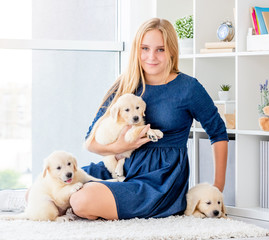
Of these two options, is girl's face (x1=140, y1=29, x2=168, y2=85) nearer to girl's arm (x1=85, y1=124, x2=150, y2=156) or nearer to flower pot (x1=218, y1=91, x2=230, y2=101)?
girl's arm (x1=85, y1=124, x2=150, y2=156)

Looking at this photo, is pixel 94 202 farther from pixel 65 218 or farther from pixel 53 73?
pixel 53 73

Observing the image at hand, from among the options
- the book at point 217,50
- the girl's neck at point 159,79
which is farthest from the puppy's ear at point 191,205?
the book at point 217,50

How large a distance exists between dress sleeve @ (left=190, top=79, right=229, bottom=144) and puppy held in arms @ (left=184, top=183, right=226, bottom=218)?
27 cm

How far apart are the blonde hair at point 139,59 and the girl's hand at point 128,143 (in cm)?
14

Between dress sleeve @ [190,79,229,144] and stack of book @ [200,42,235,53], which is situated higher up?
stack of book @ [200,42,235,53]

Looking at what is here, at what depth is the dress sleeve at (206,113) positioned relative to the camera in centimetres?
250

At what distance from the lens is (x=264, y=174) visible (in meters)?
2.72

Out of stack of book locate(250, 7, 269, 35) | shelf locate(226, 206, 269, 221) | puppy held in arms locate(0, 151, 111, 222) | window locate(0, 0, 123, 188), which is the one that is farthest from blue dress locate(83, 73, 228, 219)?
window locate(0, 0, 123, 188)

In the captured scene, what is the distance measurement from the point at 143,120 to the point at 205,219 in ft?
1.75

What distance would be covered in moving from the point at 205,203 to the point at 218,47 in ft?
2.90

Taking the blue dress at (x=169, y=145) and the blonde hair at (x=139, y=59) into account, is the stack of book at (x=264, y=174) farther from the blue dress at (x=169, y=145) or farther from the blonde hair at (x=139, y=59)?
the blonde hair at (x=139, y=59)

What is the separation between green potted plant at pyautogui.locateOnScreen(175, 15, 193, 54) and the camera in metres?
3.03

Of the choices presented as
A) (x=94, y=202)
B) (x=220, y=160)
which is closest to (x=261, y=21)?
(x=220, y=160)

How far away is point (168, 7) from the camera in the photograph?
3.15 metres
